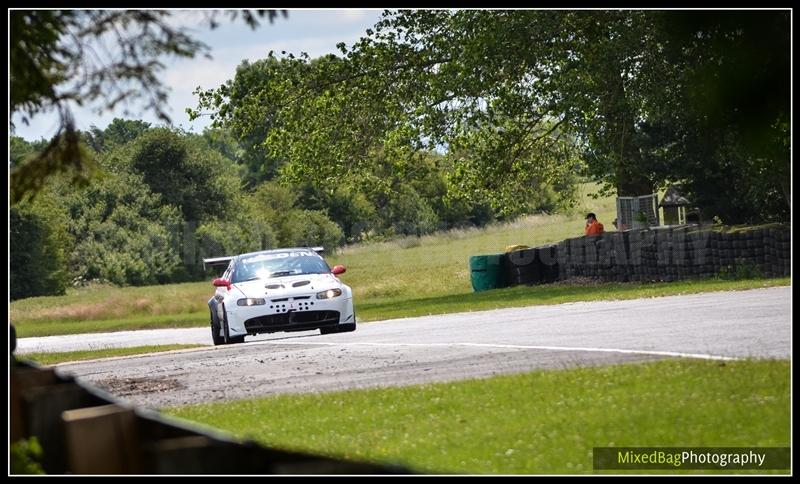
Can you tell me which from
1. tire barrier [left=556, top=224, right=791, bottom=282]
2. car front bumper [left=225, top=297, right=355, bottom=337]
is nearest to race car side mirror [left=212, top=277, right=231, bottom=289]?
car front bumper [left=225, top=297, right=355, bottom=337]

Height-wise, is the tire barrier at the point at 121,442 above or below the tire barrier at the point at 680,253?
above

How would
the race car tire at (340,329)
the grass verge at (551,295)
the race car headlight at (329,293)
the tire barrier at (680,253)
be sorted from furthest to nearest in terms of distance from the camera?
1. the tire barrier at (680,253)
2. the grass verge at (551,295)
3. the race car tire at (340,329)
4. the race car headlight at (329,293)

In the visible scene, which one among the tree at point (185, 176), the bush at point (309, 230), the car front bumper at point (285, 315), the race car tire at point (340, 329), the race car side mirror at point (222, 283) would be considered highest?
the tree at point (185, 176)

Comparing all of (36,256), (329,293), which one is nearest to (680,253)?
(329,293)

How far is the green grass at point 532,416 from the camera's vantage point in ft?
27.5

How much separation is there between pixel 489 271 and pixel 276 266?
58.5 ft

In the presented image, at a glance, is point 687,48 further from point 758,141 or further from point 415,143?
point 415,143

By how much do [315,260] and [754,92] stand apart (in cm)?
1777

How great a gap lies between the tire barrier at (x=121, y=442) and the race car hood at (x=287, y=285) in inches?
610

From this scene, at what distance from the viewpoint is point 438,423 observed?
984 cm

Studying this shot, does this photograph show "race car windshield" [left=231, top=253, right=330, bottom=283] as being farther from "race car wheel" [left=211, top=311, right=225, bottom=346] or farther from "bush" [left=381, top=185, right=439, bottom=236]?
"bush" [left=381, top=185, right=439, bottom=236]

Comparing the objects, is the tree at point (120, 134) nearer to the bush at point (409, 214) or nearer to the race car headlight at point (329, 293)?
the bush at point (409, 214)

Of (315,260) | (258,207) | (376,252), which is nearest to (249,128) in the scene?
(315,260)

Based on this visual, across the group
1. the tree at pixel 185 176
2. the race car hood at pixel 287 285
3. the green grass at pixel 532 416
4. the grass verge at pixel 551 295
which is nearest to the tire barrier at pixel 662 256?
the grass verge at pixel 551 295
